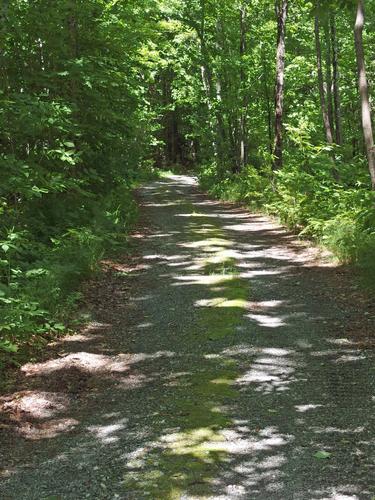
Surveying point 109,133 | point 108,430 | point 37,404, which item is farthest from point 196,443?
point 109,133

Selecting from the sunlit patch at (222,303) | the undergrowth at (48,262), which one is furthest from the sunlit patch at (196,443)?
the sunlit patch at (222,303)

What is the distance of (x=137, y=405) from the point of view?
5.09 metres

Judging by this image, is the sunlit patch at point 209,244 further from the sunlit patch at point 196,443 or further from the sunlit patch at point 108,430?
the sunlit patch at point 196,443

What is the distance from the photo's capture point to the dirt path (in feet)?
12.3

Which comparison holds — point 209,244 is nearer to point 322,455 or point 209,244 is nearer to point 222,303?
point 222,303

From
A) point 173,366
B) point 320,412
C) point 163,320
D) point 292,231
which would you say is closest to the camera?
point 320,412

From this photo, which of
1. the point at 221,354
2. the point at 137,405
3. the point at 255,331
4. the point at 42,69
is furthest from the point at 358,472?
the point at 42,69

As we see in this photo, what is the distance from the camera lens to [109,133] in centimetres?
1303

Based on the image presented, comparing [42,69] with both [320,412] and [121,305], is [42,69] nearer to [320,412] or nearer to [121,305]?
[121,305]

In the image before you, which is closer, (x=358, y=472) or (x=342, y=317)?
(x=358, y=472)

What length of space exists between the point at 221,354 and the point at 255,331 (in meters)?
0.89

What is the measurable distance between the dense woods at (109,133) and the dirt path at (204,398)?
873 mm

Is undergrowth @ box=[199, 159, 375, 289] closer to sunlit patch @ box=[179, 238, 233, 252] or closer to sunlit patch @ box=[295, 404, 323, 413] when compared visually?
sunlit patch @ box=[179, 238, 233, 252]

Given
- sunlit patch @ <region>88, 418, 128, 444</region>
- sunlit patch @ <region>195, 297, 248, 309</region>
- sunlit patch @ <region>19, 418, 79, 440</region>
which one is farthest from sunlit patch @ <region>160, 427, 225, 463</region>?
sunlit patch @ <region>195, 297, 248, 309</region>
